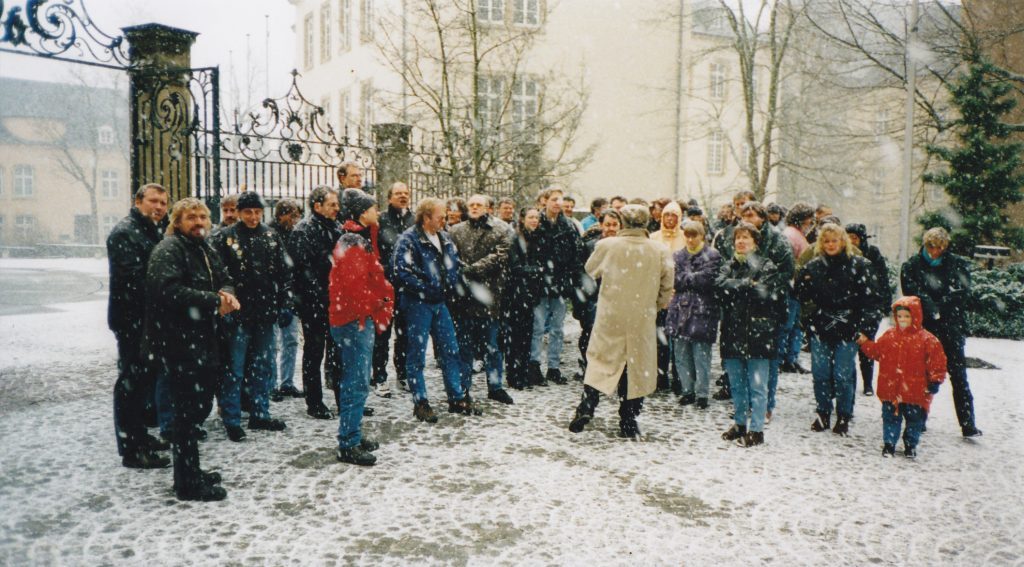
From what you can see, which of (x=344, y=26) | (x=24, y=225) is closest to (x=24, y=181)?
(x=24, y=225)

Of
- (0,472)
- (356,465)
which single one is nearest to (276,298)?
(356,465)

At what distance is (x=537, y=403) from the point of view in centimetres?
773

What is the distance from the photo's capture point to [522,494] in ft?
16.8

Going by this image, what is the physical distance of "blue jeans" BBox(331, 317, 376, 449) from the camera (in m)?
5.59

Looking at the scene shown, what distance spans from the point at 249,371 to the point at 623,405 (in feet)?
10.8

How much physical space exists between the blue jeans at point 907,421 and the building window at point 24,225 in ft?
173

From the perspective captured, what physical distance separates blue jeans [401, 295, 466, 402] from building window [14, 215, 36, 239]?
49832 mm

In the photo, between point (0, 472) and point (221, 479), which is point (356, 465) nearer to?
point (221, 479)

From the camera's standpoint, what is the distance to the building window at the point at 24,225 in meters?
47.3

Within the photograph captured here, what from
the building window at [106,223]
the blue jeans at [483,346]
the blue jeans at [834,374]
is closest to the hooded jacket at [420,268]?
the blue jeans at [483,346]

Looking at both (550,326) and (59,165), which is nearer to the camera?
(550,326)

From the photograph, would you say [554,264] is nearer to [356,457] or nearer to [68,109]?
[356,457]

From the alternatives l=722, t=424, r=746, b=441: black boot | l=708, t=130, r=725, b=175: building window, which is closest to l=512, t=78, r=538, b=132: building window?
l=708, t=130, r=725, b=175: building window

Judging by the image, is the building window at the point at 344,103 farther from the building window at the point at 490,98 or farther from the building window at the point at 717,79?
the building window at the point at 717,79
